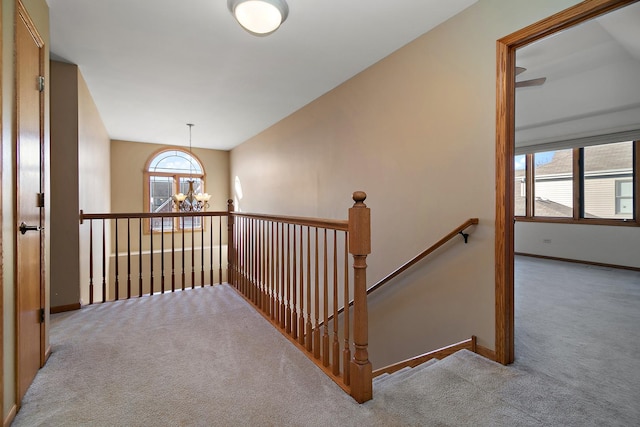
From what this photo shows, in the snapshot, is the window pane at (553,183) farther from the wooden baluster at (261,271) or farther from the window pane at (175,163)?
the window pane at (175,163)

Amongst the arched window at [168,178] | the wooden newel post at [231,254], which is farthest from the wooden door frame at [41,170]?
the arched window at [168,178]

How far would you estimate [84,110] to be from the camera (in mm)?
3551

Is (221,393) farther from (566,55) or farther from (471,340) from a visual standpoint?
(566,55)

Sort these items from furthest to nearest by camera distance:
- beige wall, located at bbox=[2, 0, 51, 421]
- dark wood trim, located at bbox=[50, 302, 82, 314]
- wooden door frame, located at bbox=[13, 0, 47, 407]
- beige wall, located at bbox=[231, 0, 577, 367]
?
dark wood trim, located at bbox=[50, 302, 82, 314] < beige wall, located at bbox=[231, 0, 577, 367] < wooden door frame, located at bbox=[13, 0, 47, 407] < beige wall, located at bbox=[2, 0, 51, 421]

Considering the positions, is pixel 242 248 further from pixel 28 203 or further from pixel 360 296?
pixel 360 296

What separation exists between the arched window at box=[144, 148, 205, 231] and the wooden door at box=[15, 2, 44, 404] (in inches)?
206

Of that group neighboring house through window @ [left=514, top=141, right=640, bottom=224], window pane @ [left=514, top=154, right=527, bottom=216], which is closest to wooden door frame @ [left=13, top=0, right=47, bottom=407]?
neighboring house through window @ [left=514, top=141, right=640, bottom=224]

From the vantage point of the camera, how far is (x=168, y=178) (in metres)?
7.39

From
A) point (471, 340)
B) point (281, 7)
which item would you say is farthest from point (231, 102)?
point (471, 340)

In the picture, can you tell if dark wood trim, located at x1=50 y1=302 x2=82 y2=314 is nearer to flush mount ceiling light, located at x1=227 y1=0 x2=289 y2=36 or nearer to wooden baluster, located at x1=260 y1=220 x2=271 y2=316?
wooden baluster, located at x1=260 y1=220 x2=271 y2=316

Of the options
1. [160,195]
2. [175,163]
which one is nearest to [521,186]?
[175,163]

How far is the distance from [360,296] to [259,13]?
2.03 metres

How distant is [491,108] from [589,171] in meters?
5.16

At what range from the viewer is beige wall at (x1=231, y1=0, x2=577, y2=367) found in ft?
7.12
